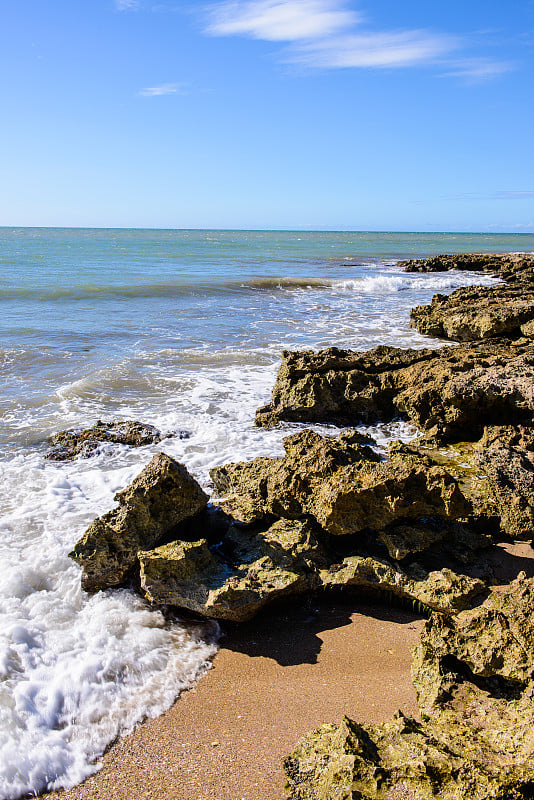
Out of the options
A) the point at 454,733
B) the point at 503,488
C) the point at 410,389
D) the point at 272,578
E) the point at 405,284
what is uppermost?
the point at 405,284

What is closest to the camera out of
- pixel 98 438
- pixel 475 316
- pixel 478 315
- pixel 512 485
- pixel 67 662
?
pixel 67 662

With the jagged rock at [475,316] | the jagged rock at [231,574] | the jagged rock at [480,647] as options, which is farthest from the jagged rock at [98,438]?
the jagged rock at [475,316]

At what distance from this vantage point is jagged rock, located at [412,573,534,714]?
2877mm

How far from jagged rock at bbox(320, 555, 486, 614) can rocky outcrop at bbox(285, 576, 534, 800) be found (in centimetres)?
34

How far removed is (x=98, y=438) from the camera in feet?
22.1

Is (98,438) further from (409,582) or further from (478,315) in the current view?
(478,315)

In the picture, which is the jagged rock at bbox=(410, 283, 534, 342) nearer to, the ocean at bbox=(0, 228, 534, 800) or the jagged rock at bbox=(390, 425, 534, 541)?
the ocean at bbox=(0, 228, 534, 800)

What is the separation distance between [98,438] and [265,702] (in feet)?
14.2

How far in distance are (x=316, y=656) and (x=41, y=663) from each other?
1715 millimetres

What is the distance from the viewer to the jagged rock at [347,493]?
13.3 feet

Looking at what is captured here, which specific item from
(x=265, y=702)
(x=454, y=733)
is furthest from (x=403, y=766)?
(x=265, y=702)

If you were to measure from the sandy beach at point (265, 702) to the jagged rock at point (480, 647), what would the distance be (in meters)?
0.19

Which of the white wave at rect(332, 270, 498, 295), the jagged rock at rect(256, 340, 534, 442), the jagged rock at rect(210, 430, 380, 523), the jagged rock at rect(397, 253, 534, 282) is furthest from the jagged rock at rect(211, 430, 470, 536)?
the jagged rock at rect(397, 253, 534, 282)

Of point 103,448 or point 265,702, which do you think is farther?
point 103,448
